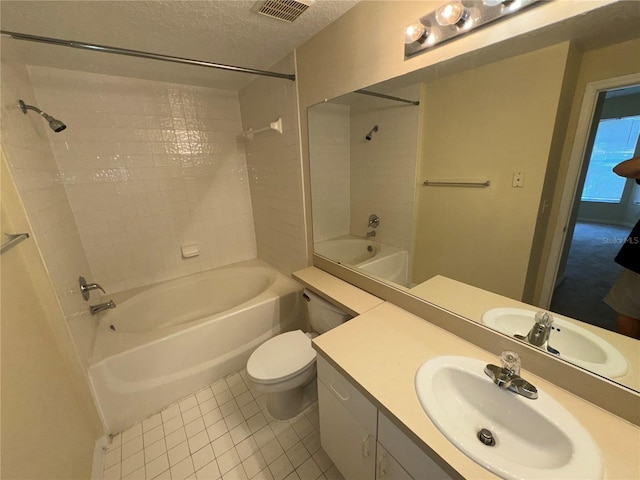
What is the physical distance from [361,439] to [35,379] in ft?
4.28

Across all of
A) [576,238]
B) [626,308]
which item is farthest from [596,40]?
[626,308]

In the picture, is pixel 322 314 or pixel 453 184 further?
pixel 322 314

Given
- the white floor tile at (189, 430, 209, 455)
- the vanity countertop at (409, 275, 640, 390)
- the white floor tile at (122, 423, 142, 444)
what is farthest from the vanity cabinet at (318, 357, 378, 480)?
the white floor tile at (122, 423, 142, 444)

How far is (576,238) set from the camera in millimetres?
818

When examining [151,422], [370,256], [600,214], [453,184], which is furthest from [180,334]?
[600,214]

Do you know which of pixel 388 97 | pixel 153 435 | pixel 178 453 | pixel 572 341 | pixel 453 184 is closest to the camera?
pixel 572 341

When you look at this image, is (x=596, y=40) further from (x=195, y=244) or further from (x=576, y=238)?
(x=195, y=244)

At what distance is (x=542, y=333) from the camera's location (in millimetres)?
854

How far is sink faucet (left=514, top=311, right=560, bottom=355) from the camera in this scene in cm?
84

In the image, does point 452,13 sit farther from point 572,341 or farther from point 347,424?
point 347,424

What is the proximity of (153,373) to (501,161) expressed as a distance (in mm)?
2184

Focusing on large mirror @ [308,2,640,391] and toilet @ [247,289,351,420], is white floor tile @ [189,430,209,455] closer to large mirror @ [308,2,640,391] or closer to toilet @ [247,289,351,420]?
toilet @ [247,289,351,420]

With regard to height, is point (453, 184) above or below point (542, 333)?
above

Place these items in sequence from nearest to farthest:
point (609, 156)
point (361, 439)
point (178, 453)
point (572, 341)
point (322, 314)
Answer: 1. point (609, 156)
2. point (572, 341)
3. point (361, 439)
4. point (178, 453)
5. point (322, 314)
